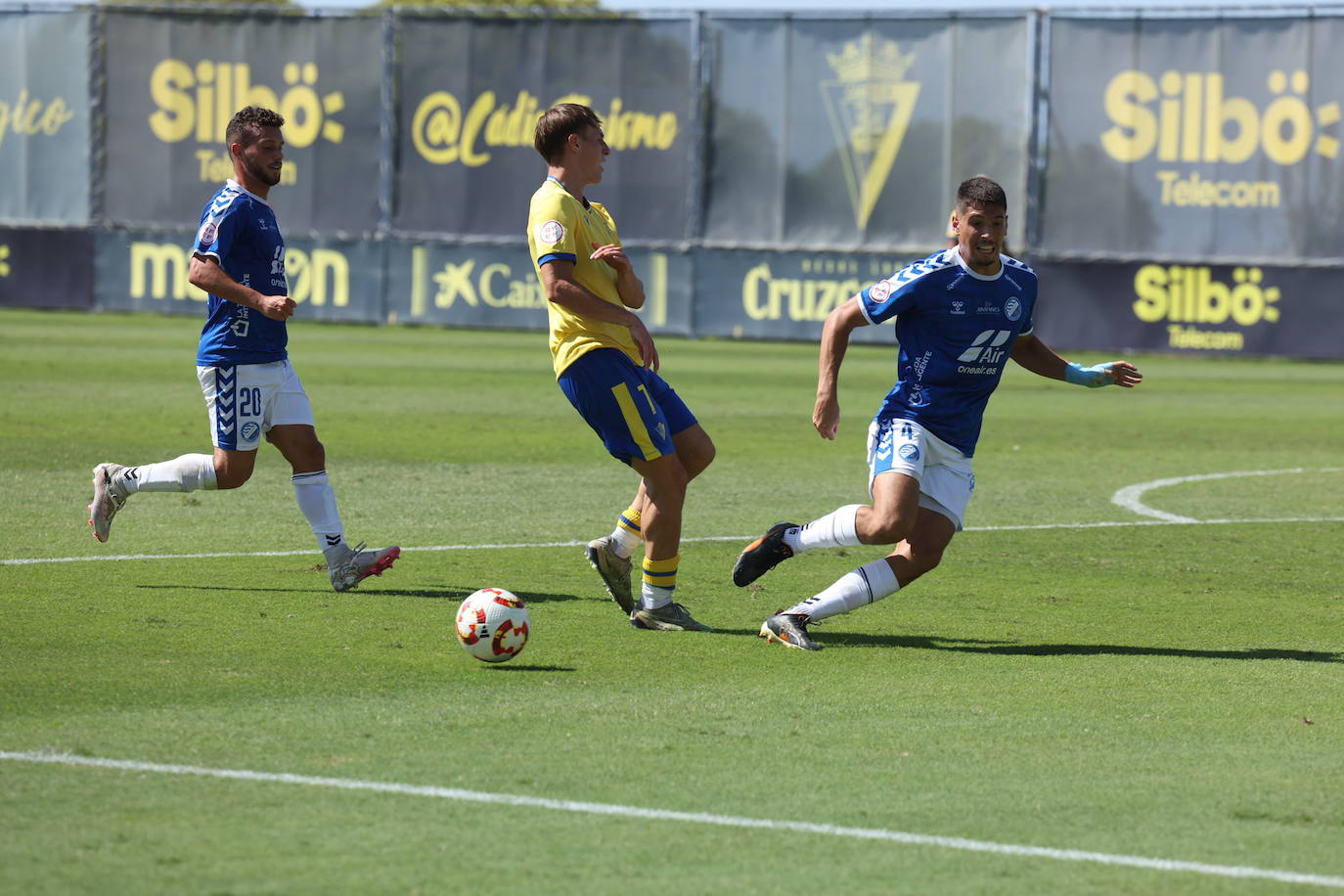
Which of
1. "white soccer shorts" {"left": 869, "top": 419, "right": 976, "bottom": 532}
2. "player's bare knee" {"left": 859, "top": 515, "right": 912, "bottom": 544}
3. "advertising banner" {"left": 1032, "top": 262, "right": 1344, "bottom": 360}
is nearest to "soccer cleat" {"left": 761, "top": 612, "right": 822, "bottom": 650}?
"player's bare knee" {"left": 859, "top": 515, "right": 912, "bottom": 544}

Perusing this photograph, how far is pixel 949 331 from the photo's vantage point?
7.70m

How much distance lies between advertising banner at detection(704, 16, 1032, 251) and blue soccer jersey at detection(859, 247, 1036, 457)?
83.7 feet

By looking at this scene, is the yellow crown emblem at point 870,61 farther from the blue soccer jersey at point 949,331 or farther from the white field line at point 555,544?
the blue soccer jersey at point 949,331

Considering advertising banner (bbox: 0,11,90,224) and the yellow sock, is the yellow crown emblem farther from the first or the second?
the yellow sock

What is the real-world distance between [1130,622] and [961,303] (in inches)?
69.0

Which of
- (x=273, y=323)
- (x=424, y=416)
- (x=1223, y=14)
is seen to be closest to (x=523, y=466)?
(x=424, y=416)

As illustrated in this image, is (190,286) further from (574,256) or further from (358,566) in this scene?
(574,256)

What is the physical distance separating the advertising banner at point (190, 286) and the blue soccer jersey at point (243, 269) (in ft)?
88.8

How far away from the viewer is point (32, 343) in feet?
90.1

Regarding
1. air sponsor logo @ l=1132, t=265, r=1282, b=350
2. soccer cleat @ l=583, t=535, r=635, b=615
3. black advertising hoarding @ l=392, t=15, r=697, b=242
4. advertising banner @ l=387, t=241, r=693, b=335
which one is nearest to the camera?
soccer cleat @ l=583, t=535, r=635, b=615

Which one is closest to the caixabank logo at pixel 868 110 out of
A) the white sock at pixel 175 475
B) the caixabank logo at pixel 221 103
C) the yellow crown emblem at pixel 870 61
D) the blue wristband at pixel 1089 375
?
the yellow crown emblem at pixel 870 61

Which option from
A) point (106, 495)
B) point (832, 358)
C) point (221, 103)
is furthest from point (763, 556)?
point (221, 103)

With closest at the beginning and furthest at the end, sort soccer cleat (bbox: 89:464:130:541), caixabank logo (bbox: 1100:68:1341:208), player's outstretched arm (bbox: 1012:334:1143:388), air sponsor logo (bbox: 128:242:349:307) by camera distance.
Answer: player's outstretched arm (bbox: 1012:334:1143:388) → soccer cleat (bbox: 89:464:130:541) → caixabank logo (bbox: 1100:68:1341:208) → air sponsor logo (bbox: 128:242:349:307)

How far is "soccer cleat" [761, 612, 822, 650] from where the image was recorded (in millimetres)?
7539
